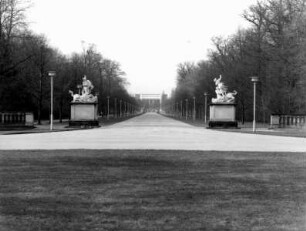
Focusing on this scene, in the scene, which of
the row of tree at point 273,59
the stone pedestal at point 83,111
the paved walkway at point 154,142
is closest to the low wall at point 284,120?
the row of tree at point 273,59

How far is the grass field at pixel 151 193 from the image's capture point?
23.1 feet

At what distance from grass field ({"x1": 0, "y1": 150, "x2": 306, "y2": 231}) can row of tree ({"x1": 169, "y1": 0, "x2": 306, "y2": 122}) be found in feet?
90.4

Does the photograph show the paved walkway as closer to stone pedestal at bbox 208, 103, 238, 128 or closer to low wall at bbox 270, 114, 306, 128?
low wall at bbox 270, 114, 306, 128

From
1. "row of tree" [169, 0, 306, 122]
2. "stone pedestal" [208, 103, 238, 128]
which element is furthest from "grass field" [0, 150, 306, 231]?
"stone pedestal" [208, 103, 238, 128]

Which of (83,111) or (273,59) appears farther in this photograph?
(273,59)

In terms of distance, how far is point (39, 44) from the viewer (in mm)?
55031

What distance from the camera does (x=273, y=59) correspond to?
49406 millimetres

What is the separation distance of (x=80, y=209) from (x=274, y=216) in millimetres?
2918

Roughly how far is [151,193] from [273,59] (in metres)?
42.5

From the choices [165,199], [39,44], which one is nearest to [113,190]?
[165,199]

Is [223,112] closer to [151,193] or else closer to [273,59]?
[273,59]

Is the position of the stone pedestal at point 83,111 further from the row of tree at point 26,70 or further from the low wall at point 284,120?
the low wall at point 284,120

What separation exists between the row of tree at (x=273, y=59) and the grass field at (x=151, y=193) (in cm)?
2756

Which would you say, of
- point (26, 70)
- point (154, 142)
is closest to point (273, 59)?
point (26, 70)
